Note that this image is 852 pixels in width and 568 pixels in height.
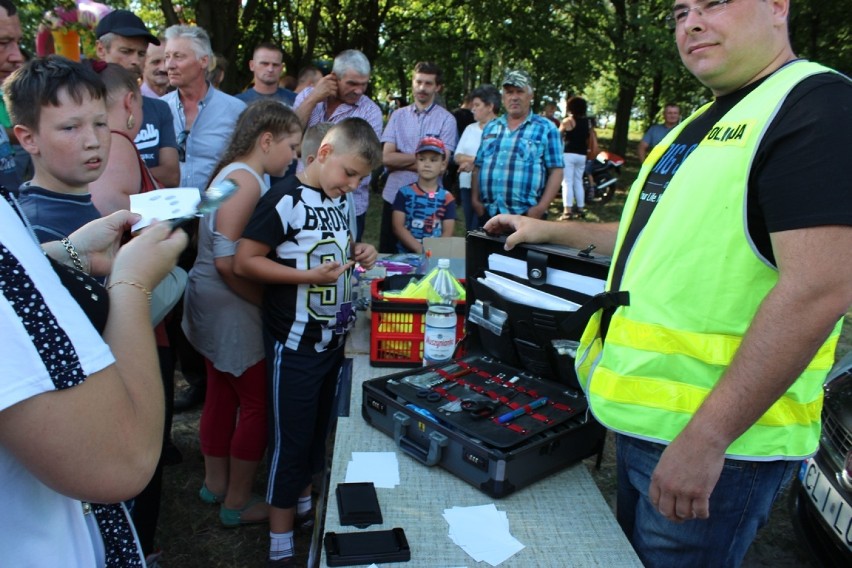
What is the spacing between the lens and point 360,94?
4.57 metres

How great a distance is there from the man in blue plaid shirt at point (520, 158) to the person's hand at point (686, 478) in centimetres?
375

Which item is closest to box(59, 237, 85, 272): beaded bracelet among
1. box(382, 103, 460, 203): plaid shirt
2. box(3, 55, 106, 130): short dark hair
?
box(3, 55, 106, 130): short dark hair

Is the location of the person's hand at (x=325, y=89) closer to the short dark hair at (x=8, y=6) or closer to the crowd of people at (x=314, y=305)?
the crowd of people at (x=314, y=305)

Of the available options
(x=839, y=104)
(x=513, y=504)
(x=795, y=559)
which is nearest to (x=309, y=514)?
(x=513, y=504)

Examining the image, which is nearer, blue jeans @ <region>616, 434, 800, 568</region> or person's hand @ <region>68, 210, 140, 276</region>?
Answer: blue jeans @ <region>616, 434, 800, 568</region>

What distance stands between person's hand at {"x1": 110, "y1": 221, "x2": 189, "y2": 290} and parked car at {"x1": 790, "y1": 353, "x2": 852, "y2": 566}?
2392 millimetres

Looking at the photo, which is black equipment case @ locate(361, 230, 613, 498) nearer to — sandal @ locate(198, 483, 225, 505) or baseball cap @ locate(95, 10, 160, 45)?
sandal @ locate(198, 483, 225, 505)

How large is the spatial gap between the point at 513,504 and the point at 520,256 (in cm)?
79

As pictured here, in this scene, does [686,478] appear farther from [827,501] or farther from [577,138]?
[577,138]

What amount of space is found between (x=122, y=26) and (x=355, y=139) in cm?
245

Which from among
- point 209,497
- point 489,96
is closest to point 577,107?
point 489,96

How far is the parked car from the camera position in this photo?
2223 mm

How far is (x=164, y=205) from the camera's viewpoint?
4.63 feet

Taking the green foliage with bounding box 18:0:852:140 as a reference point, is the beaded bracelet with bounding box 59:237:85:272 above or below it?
below
